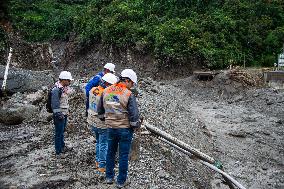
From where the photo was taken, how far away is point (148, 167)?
8289mm

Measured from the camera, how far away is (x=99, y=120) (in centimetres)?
759

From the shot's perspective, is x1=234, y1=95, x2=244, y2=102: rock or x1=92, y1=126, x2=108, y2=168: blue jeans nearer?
x1=92, y1=126, x2=108, y2=168: blue jeans

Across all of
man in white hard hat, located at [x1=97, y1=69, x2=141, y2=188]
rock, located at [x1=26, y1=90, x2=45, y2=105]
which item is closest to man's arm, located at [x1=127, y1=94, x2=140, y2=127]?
man in white hard hat, located at [x1=97, y1=69, x2=141, y2=188]

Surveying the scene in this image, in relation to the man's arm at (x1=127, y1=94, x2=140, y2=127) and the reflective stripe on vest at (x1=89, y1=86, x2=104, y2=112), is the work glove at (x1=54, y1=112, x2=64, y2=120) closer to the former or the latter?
the reflective stripe on vest at (x1=89, y1=86, x2=104, y2=112)

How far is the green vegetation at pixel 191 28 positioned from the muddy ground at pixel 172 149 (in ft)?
21.3

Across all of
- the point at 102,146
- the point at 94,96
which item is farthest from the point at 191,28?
the point at 102,146

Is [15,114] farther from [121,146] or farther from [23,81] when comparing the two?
[121,146]

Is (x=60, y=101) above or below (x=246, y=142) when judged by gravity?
above

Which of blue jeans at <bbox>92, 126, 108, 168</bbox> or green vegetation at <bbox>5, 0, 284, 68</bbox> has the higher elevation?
green vegetation at <bbox>5, 0, 284, 68</bbox>

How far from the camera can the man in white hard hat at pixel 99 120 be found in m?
7.49

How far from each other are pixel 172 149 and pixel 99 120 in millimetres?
3082

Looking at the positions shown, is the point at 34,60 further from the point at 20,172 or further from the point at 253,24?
the point at 20,172

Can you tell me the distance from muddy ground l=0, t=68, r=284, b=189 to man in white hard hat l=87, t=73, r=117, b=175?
1.18 feet

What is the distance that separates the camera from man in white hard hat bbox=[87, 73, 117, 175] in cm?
749
